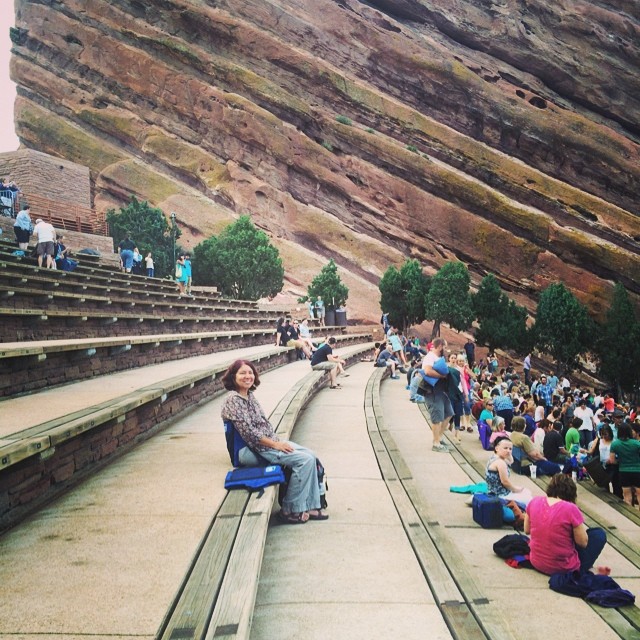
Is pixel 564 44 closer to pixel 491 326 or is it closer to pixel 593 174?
pixel 593 174

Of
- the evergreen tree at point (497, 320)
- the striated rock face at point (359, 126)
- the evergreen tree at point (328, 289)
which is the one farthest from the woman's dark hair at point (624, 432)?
the striated rock face at point (359, 126)

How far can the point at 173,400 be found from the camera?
8.20m

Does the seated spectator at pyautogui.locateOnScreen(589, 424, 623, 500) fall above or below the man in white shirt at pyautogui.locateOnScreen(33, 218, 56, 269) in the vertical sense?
below

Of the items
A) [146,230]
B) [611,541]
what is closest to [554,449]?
[611,541]

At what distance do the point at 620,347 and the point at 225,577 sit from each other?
137ft

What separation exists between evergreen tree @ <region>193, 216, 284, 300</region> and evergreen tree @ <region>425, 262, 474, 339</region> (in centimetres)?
1060

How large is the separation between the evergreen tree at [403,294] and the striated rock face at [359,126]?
390cm

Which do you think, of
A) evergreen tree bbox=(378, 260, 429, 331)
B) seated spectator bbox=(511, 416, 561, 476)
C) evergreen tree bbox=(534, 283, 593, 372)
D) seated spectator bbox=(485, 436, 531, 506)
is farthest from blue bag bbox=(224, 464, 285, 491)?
evergreen tree bbox=(534, 283, 593, 372)

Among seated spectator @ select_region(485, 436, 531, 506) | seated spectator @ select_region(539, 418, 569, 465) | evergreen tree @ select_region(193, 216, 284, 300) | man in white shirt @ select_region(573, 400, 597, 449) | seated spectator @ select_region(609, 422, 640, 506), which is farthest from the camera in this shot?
evergreen tree @ select_region(193, 216, 284, 300)

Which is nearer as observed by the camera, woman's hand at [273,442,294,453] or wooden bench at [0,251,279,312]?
woman's hand at [273,442,294,453]

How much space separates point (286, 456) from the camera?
16.3ft

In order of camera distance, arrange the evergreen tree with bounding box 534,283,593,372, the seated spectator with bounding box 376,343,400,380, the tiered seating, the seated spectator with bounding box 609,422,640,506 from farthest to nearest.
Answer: the evergreen tree with bounding box 534,283,593,372 → the seated spectator with bounding box 376,343,400,380 → the seated spectator with bounding box 609,422,640,506 → the tiered seating

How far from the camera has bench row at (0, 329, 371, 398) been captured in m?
6.56

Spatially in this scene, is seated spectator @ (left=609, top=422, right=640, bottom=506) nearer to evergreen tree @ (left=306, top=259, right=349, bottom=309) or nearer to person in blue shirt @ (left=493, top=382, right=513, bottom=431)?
person in blue shirt @ (left=493, top=382, right=513, bottom=431)
